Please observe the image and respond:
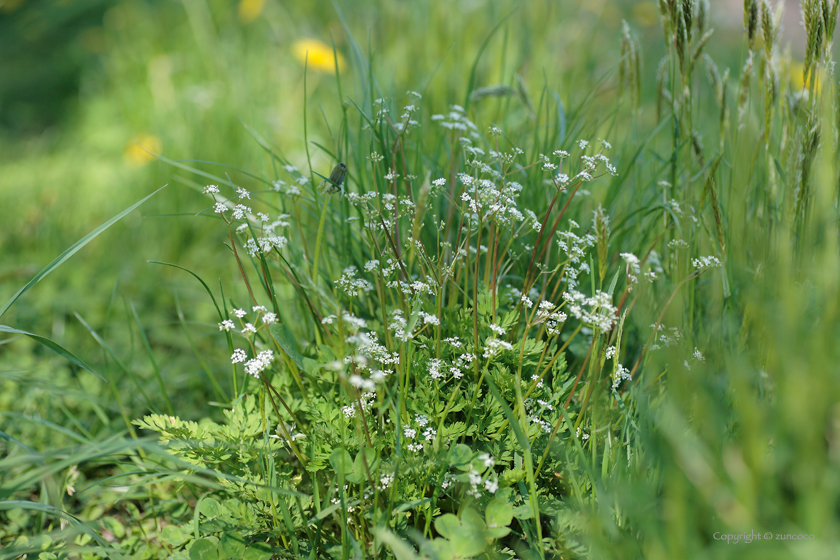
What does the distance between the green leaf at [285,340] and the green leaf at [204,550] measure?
1.24 feet

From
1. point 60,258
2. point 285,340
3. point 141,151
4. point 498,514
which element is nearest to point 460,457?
point 498,514

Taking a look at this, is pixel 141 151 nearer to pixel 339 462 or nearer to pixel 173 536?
pixel 173 536

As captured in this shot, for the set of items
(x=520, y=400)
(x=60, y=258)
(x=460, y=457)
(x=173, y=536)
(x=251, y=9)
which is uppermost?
(x=251, y=9)

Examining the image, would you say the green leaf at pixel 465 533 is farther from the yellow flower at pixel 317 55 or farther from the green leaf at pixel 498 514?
the yellow flower at pixel 317 55

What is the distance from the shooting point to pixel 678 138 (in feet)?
5.08

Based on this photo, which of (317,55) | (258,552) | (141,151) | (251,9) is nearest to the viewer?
(258,552)

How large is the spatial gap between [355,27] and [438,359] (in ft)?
13.8

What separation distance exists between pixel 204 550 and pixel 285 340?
16.9 inches

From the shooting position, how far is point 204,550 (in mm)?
1021

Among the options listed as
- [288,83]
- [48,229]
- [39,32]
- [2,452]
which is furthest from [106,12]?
[2,452]

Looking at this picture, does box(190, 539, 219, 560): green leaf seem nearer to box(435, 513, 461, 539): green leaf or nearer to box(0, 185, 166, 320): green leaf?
box(435, 513, 461, 539): green leaf

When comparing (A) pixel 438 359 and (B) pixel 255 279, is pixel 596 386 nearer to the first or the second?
(A) pixel 438 359

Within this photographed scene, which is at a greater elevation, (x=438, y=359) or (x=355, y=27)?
(x=355, y=27)

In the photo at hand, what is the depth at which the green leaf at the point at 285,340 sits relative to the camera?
3.55 feet
